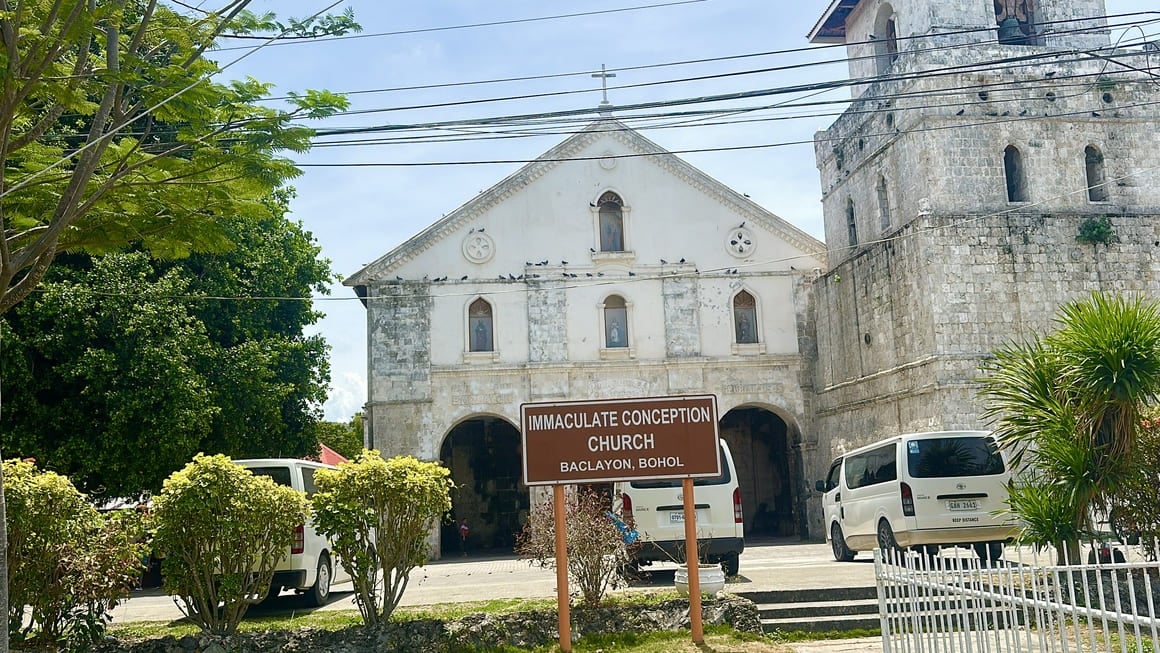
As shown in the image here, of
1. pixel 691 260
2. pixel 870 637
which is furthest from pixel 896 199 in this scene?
pixel 870 637

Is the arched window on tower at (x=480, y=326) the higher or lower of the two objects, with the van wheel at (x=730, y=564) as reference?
higher

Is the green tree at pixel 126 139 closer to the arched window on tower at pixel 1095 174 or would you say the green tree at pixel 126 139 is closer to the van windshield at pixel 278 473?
the van windshield at pixel 278 473

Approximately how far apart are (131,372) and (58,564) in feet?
34.7

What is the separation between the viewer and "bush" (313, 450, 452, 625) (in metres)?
9.47

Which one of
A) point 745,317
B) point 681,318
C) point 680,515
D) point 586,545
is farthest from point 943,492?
point 745,317

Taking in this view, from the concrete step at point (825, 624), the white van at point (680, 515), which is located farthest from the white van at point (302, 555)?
the concrete step at point (825, 624)

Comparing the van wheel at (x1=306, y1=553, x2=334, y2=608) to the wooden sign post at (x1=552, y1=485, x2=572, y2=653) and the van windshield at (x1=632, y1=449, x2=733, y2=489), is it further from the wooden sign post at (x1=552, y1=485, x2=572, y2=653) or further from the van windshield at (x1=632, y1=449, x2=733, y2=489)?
the wooden sign post at (x1=552, y1=485, x2=572, y2=653)

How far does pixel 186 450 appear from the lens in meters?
19.5

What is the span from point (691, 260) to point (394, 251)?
7.56m

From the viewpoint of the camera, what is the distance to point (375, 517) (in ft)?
31.2

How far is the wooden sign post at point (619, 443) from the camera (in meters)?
9.40

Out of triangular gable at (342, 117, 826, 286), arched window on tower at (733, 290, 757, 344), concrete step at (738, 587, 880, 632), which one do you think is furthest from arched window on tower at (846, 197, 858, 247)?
concrete step at (738, 587, 880, 632)

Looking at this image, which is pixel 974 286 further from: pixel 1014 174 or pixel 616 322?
pixel 616 322

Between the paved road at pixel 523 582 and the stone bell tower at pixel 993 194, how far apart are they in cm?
488
